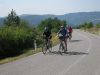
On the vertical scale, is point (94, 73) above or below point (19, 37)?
above

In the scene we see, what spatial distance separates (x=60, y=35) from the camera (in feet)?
73.2

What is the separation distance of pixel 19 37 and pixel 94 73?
92.7 ft

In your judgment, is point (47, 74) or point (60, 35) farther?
point (60, 35)

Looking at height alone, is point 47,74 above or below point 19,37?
above

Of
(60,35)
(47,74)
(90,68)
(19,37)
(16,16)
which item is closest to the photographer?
(47,74)

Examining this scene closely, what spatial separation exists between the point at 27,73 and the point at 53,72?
1088 millimetres

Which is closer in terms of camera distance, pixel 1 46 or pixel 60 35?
pixel 60 35

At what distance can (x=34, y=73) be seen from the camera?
13.1 meters

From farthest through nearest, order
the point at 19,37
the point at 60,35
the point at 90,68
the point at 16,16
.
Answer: the point at 16,16 → the point at 19,37 → the point at 60,35 → the point at 90,68

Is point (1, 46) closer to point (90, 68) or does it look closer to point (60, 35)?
point (60, 35)

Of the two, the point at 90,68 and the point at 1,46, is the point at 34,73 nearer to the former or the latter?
the point at 90,68

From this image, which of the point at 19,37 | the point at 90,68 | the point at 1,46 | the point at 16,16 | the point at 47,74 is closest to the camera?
the point at 47,74

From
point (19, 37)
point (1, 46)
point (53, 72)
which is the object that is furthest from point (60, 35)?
point (19, 37)

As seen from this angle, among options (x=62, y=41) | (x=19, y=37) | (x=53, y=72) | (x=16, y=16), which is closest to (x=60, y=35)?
(x=62, y=41)
